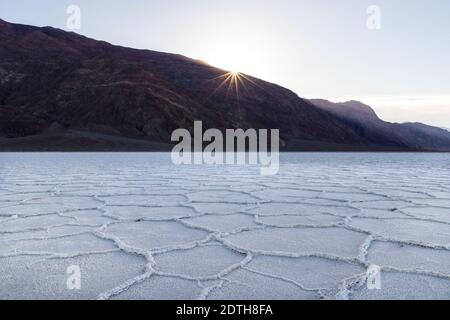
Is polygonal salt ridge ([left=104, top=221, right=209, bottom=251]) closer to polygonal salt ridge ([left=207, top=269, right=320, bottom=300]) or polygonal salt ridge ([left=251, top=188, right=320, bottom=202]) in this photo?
polygonal salt ridge ([left=207, top=269, right=320, bottom=300])

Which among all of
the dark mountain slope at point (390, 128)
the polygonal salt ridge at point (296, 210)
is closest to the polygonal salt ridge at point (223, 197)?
the polygonal salt ridge at point (296, 210)

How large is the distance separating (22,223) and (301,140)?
37571mm

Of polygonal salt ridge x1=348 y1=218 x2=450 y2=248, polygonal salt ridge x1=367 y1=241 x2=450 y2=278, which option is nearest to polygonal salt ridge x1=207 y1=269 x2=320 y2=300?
polygonal salt ridge x1=367 y1=241 x2=450 y2=278

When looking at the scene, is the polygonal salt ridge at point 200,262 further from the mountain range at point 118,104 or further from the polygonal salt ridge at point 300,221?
the mountain range at point 118,104

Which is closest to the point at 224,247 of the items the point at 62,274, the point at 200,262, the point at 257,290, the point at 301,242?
the point at 200,262

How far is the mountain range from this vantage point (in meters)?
28.6

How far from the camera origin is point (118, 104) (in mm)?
31875

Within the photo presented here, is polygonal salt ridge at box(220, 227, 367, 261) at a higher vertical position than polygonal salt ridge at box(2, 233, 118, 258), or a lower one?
lower

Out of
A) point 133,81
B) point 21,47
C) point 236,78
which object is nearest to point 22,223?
point 133,81

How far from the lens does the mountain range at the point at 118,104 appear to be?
28.6 m

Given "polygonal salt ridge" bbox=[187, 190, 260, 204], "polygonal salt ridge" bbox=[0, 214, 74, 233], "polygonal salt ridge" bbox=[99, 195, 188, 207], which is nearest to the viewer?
"polygonal salt ridge" bbox=[0, 214, 74, 233]

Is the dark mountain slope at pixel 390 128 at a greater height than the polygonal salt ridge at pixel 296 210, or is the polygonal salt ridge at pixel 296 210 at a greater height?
the dark mountain slope at pixel 390 128
